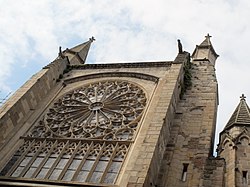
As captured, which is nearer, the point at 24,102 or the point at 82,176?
the point at 82,176

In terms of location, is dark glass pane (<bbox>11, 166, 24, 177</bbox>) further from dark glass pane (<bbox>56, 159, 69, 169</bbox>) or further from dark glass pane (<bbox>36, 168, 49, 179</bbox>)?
dark glass pane (<bbox>56, 159, 69, 169</bbox>)

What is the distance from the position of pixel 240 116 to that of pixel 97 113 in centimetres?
511

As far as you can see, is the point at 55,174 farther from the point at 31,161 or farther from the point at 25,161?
the point at 25,161

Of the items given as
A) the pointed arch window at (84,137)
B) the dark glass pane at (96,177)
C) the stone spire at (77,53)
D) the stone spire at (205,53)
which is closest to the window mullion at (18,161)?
the pointed arch window at (84,137)

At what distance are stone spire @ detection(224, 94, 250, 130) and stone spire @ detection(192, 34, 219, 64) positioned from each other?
4634 millimetres

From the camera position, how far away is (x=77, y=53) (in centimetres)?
2092

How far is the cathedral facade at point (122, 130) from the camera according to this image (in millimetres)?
11070

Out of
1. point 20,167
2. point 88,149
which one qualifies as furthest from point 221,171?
point 20,167

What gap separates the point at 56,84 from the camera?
55.5 feet

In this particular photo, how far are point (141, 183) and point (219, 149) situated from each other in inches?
167

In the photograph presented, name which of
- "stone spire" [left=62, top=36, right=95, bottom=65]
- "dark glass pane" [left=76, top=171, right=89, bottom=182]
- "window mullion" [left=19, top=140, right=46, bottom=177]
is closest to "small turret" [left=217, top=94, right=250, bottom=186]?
"dark glass pane" [left=76, top=171, right=89, bottom=182]

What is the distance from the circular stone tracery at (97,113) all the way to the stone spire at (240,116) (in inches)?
A: 123

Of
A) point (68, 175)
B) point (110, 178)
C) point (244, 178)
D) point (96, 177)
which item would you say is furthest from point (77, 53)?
point (244, 178)

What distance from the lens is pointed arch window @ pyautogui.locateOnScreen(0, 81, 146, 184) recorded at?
447 inches
